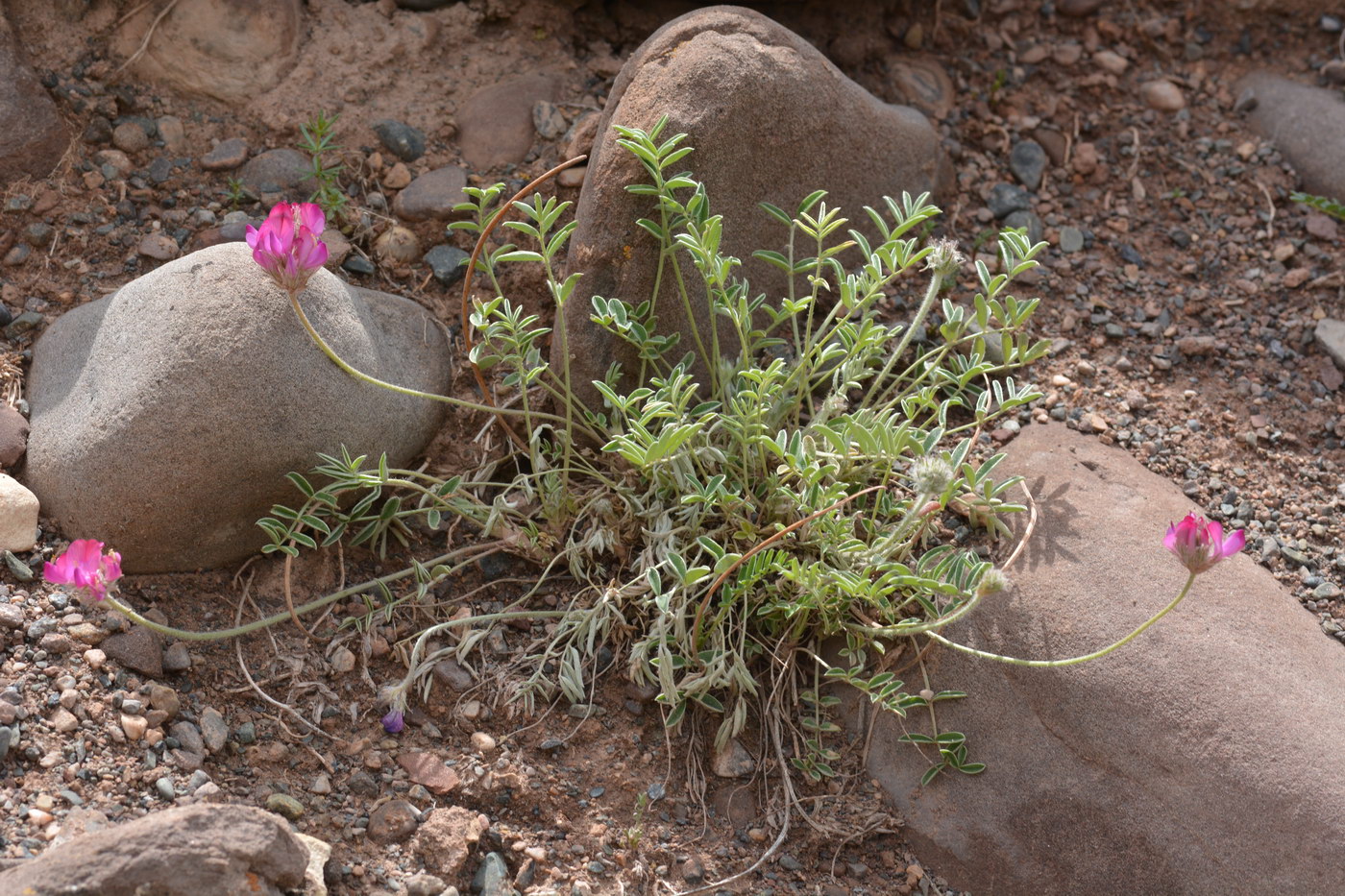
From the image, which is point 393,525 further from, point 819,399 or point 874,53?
point 874,53

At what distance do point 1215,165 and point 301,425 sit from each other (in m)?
3.06

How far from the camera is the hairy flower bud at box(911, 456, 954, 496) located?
8.13 feet

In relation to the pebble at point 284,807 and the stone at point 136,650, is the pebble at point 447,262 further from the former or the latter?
the pebble at point 284,807

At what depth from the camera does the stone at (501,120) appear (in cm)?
367

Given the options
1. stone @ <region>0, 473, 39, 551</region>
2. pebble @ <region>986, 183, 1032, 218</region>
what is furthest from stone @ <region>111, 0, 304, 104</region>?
pebble @ <region>986, 183, 1032, 218</region>

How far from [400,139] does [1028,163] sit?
6.59 feet

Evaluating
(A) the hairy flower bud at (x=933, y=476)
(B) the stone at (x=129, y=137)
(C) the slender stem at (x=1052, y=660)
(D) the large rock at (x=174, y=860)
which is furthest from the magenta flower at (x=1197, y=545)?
(B) the stone at (x=129, y=137)

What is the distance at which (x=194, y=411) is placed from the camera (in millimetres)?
2803

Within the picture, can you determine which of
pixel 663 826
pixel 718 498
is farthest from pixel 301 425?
pixel 663 826

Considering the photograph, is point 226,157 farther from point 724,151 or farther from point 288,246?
point 724,151

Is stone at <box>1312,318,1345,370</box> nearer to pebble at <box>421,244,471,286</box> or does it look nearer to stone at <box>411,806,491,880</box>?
pebble at <box>421,244,471,286</box>

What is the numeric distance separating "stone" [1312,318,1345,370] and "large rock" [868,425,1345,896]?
954 mm

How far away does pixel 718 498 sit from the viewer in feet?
9.34

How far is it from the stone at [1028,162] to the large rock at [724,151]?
630 millimetres
